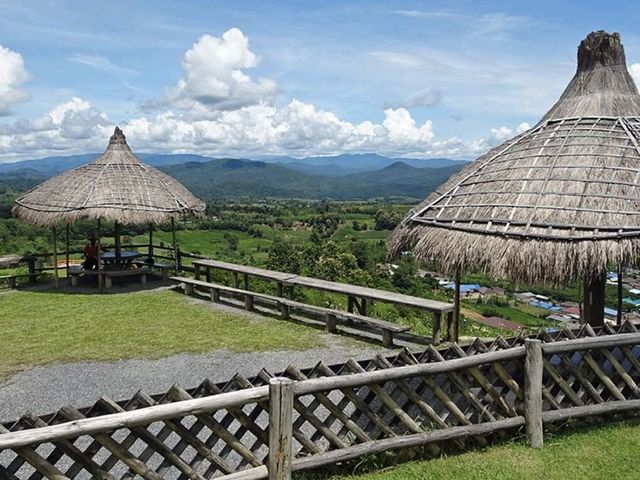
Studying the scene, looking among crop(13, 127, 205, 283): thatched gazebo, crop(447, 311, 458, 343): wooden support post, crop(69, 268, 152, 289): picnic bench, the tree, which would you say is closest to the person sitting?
crop(69, 268, 152, 289): picnic bench

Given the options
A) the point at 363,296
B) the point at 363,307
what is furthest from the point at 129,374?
the point at 363,307

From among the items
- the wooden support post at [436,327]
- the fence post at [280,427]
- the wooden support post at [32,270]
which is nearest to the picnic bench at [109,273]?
the wooden support post at [32,270]

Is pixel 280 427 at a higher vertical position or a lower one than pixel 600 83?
lower

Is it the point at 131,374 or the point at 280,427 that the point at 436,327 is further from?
the point at 280,427

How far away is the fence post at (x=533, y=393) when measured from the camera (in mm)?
4949

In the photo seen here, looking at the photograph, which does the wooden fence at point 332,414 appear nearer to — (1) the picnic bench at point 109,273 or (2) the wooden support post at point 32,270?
(1) the picnic bench at point 109,273

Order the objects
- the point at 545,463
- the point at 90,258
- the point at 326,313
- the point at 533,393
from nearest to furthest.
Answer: the point at 545,463 < the point at 533,393 < the point at 326,313 < the point at 90,258

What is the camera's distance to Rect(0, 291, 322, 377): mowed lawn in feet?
28.4

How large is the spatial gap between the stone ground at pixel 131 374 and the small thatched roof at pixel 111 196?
18.8 ft

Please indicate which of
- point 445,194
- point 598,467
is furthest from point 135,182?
point 598,467

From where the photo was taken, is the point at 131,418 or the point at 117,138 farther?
the point at 117,138

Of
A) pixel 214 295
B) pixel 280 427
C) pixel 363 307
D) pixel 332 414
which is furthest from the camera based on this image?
pixel 214 295

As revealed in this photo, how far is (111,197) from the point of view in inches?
527

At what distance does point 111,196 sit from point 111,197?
0.14 ft
